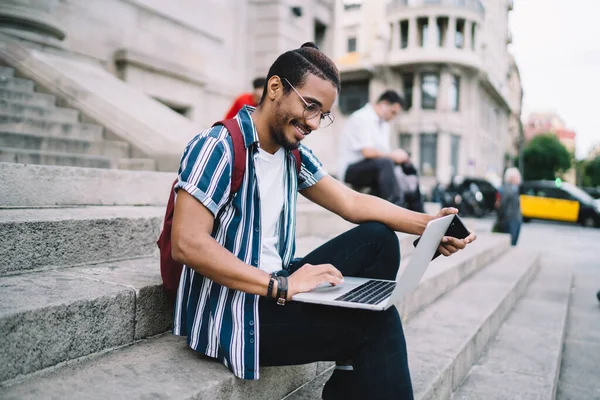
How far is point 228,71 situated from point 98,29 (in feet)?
8.80

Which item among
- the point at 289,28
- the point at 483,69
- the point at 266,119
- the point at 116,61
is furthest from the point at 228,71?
the point at 483,69

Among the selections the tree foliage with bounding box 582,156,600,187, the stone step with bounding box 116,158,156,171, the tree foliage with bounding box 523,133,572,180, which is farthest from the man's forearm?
the tree foliage with bounding box 582,156,600,187

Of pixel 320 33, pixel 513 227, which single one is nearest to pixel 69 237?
pixel 513 227

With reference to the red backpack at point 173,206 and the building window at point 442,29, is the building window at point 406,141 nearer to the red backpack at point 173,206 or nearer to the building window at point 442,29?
the building window at point 442,29

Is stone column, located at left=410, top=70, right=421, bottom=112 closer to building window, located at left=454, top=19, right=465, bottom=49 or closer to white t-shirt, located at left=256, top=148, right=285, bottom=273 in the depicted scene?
building window, located at left=454, top=19, right=465, bottom=49

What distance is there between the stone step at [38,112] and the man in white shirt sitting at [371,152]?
2712 mm

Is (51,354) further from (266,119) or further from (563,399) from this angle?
(563,399)

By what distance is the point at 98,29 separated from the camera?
639cm

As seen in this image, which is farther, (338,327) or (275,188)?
(275,188)

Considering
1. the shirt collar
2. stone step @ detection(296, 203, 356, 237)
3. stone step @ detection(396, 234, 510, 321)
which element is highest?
the shirt collar

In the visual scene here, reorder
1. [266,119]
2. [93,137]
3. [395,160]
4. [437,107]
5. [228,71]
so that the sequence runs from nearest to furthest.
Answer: [266,119], [93,137], [395,160], [228,71], [437,107]

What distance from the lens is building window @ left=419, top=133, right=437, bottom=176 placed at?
30.2 metres

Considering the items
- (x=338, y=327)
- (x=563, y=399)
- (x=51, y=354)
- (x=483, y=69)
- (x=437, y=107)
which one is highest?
(x=483, y=69)

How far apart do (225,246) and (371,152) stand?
3529 mm
